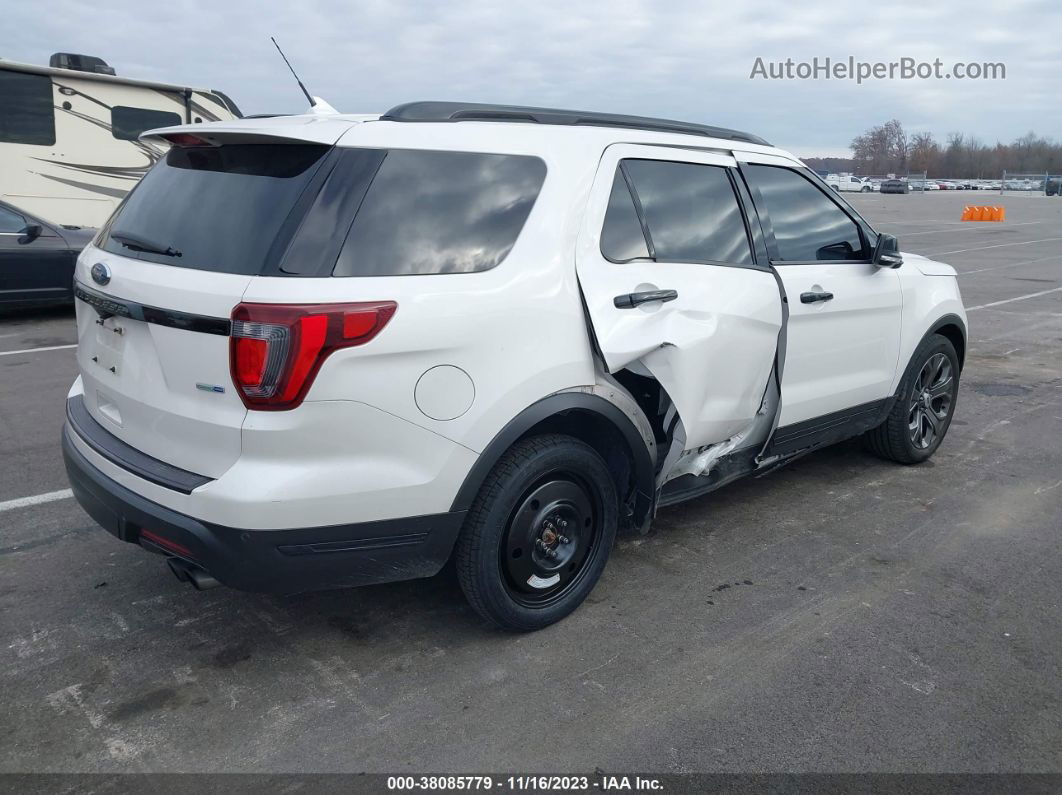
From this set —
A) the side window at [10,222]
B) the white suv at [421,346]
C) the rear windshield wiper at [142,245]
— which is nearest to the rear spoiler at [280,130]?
the white suv at [421,346]

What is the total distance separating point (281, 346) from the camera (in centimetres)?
268

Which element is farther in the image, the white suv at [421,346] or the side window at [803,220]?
the side window at [803,220]

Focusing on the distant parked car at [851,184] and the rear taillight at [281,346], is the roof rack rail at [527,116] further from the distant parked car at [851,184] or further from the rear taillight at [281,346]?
the distant parked car at [851,184]

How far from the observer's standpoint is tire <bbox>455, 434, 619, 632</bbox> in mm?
3166

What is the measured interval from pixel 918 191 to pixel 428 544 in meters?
78.8

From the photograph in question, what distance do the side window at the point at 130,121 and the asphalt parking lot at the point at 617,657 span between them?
31.3ft

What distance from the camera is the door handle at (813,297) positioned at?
14.0 feet

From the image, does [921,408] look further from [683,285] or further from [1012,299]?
[1012,299]

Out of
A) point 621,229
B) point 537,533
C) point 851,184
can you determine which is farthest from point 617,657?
point 851,184

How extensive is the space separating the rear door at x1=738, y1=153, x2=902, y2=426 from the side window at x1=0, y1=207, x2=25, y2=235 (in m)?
8.92

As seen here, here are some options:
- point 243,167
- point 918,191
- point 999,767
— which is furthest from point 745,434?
point 918,191

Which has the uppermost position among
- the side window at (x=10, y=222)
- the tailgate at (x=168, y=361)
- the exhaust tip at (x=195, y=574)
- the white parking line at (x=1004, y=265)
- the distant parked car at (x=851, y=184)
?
the distant parked car at (x=851, y=184)

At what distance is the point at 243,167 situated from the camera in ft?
10.2

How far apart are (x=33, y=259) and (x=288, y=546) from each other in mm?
8932
